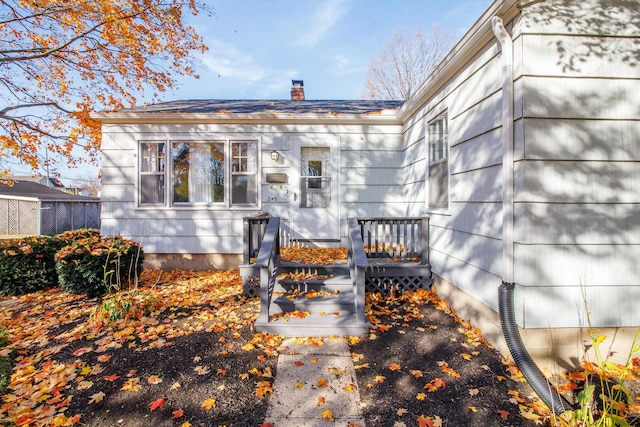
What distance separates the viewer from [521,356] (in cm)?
263

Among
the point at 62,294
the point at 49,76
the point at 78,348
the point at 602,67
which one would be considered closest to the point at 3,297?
the point at 62,294

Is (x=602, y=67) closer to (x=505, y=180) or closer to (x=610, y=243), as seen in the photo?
(x=505, y=180)

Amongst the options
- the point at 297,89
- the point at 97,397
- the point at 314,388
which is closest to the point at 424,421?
the point at 314,388

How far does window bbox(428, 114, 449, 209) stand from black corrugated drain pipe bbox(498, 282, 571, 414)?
180cm

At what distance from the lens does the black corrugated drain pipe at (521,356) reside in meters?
2.27

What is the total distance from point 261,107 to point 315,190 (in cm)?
241

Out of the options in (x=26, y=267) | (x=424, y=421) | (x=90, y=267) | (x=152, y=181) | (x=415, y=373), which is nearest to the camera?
(x=424, y=421)

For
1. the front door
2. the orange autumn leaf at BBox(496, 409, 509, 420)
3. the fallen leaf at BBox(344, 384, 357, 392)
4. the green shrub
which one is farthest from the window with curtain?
the orange autumn leaf at BBox(496, 409, 509, 420)

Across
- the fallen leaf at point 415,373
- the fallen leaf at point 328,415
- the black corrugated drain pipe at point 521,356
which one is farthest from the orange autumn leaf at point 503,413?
the fallen leaf at point 328,415

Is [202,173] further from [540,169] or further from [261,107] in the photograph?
[540,169]

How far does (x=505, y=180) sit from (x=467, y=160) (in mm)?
887

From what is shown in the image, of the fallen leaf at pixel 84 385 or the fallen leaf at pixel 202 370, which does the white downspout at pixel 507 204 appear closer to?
the fallen leaf at pixel 202 370

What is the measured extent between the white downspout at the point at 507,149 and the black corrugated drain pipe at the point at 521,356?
16 centimetres

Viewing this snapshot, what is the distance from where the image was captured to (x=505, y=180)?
2.92m
